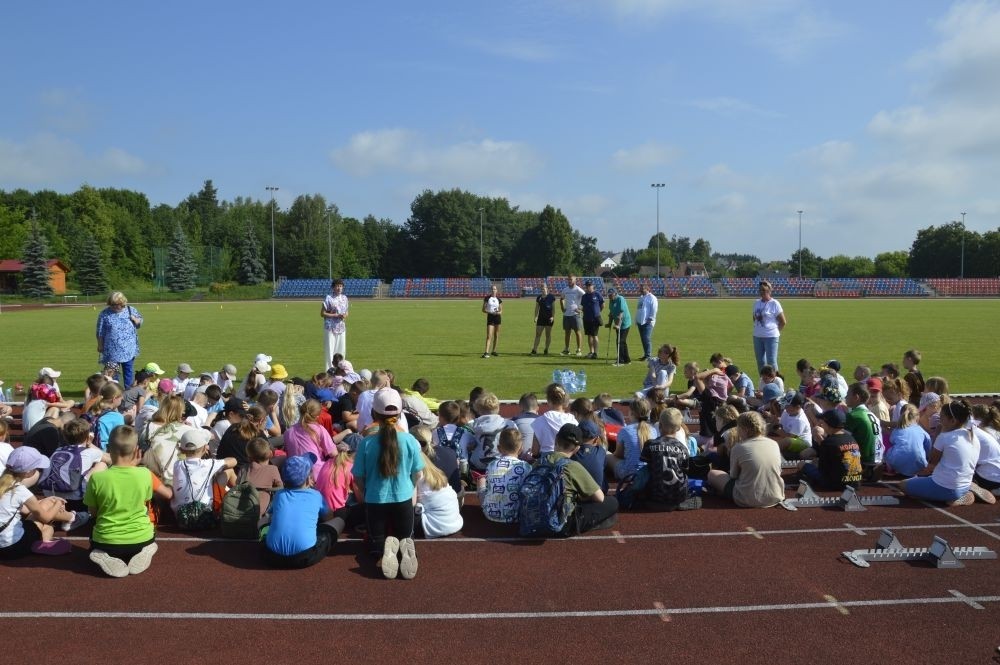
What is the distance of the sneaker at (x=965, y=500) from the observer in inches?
314

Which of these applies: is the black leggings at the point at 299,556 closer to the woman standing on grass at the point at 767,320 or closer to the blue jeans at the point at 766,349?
the woman standing on grass at the point at 767,320

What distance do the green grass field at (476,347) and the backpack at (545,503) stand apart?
7300mm

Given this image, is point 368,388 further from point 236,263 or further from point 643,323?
point 236,263

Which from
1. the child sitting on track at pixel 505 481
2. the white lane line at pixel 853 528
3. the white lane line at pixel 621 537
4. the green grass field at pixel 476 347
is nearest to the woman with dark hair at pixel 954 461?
the white lane line at pixel 621 537

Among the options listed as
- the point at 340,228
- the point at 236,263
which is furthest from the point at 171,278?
the point at 340,228

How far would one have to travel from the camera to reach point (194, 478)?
24.4 ft

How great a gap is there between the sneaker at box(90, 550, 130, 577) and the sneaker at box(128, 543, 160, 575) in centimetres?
5

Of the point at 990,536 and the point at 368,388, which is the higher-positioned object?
the point at 368,388

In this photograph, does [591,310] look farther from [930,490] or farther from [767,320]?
[930,490]

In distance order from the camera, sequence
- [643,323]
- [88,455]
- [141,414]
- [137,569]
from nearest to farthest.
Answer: [137,569], [88,455], [141,414], [643,323]

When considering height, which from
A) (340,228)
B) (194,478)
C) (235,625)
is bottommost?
(235,625)

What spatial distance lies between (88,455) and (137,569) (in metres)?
1.83

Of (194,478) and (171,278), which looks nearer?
(194,478)

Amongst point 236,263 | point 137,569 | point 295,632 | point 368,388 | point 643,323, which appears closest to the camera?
point 295,632
